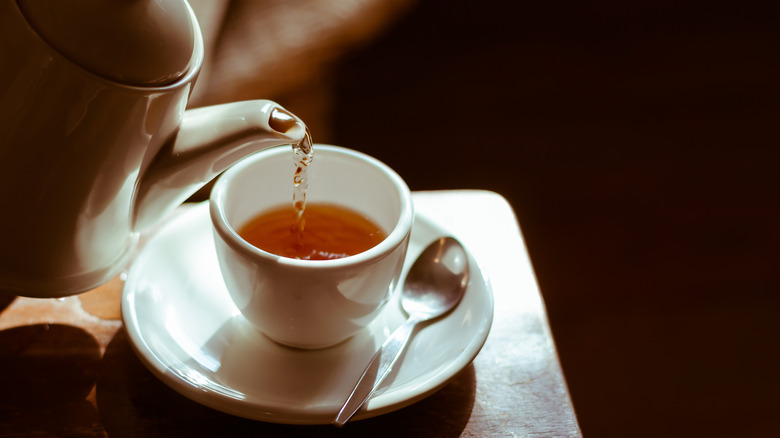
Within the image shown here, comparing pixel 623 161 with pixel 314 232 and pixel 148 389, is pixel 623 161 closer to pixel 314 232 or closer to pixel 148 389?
pixel 314 232

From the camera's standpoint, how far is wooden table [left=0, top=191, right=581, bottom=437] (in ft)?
1.87

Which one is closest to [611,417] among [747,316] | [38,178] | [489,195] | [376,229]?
[747,316]

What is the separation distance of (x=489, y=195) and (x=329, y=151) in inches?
11.5

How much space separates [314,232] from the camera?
0.72m

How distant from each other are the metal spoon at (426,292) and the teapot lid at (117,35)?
301mm

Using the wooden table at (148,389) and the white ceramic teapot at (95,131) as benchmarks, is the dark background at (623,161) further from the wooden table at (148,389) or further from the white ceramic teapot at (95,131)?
the white ceramic teapot at (95,131)

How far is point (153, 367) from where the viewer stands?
555 mm

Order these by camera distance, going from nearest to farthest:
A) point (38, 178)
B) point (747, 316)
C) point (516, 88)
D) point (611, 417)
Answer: point (38, 178)
point (611, 417)
point (747, 316)
point (516, 88)

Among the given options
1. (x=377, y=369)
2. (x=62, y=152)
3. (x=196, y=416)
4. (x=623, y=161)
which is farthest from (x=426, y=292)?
(x=623, y=161)

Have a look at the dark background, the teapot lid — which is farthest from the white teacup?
the dark background

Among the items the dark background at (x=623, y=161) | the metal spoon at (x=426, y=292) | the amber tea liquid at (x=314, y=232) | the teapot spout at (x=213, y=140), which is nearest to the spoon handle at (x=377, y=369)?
the metal spoon at (x=426, y=292)

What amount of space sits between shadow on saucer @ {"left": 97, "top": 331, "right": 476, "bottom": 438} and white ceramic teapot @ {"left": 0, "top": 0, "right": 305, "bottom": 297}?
0.10 meters

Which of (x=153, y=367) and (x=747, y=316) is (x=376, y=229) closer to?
(x=153, y=367)

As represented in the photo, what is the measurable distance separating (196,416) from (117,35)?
32cm
